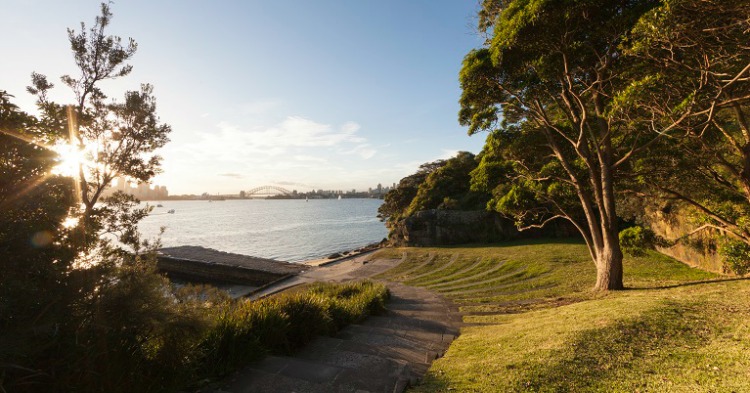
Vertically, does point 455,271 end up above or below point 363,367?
below

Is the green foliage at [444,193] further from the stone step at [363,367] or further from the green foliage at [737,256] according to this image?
the stone step at [363,367]

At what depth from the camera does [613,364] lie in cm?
495

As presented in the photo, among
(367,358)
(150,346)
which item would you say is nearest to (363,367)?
(367,358)

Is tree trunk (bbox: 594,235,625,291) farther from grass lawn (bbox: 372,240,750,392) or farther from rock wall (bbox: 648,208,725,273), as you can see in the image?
rock wall (bbox: 648,208,725,273)

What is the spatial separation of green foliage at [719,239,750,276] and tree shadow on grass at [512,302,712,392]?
8225 mm

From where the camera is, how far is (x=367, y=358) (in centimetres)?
646

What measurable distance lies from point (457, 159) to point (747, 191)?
40878mm

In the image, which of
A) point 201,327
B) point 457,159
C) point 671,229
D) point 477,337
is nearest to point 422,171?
point 457,159

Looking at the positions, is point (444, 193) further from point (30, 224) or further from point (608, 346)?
point (30, 224)

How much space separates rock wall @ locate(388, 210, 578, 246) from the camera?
104 ft

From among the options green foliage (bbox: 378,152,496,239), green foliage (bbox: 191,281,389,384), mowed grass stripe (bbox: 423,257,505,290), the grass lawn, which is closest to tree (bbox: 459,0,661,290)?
the grass lawn

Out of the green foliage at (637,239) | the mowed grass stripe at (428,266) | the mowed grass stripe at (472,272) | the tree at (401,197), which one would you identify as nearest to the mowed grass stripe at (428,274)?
the mowed grass stripe at (428,266)

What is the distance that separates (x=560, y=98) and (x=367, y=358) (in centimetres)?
1322

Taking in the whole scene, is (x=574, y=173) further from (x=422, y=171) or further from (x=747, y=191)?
(x=422, y=171)
